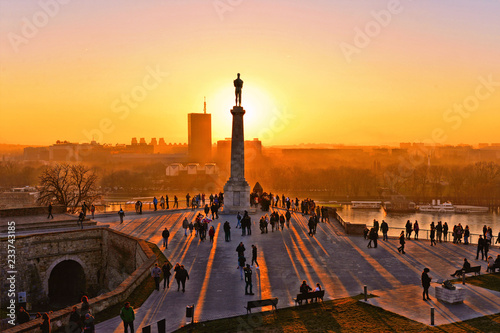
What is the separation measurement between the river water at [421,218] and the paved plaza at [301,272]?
126 feet

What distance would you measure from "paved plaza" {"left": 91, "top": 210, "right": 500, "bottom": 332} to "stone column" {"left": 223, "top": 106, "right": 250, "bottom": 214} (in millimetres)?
5694

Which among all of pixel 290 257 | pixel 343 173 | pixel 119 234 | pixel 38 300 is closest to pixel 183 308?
pixel 290 257

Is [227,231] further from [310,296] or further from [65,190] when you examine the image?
[65,190]

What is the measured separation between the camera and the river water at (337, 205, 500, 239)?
62550 millimetres

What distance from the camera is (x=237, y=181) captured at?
117 feet

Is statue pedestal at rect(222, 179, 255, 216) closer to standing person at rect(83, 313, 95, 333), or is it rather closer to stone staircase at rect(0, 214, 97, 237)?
stone staircase at rect(0, 214, 97, 237)

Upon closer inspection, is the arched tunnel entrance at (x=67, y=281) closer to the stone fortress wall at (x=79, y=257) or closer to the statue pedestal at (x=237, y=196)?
the stone fortress wall at (x=79, y=257)

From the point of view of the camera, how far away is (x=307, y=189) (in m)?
121

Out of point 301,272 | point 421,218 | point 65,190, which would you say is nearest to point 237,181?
point 301,272

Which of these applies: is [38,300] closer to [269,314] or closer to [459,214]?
[269,314]

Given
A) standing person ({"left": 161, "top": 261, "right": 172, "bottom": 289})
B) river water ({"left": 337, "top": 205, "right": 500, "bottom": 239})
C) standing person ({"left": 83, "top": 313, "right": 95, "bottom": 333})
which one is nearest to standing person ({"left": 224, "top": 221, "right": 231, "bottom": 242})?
standing person ({"left": 161, "top": 261, "right": 172, "bottom": 289})

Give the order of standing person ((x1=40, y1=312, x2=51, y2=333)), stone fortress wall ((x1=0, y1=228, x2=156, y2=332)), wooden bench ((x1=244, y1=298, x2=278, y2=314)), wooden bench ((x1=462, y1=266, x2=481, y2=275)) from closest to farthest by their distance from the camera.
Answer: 1. standing person ((x1=40, y1=312, x2=51, y2=333))
2. wooden bench ((x1=244, y1=298, x2=278, y2=314))
3. wooden bench ((x1=462, y1=266, x2=481, y2=275))
4. stone fortress wall ((x1=0, y1=228, x2=156, y2=332))

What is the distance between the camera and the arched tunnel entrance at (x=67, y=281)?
28423mm

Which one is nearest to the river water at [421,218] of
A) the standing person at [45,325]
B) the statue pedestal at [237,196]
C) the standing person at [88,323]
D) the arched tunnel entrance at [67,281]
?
the statue pedestal at [237,196]
